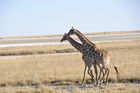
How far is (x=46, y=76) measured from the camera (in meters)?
14.3

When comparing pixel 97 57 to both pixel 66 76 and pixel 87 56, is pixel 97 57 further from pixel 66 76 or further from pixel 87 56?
pixel 66 76

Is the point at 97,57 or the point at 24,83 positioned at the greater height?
the point at 97,57

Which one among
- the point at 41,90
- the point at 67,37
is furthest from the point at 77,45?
the point at 41,90

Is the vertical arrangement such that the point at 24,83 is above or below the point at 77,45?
below

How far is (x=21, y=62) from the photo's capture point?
69.5ft

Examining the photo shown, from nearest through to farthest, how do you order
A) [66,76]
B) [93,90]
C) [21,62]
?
1. [93,90]
2. [66,76]
3. [21,62]

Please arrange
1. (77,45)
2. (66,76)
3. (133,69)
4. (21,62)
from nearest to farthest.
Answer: (77,45), (66,76), (133,69), (21,62)

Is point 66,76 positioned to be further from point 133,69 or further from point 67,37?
point 133,69

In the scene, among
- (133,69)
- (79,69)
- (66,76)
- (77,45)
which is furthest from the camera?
(79,69)

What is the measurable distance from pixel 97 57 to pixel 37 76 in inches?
151

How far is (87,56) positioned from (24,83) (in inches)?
122

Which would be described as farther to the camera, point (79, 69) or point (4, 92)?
point (79, 69)

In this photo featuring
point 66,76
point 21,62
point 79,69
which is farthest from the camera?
point 21,62

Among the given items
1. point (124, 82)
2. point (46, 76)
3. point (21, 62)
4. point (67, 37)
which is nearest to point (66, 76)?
point (46, 76)
